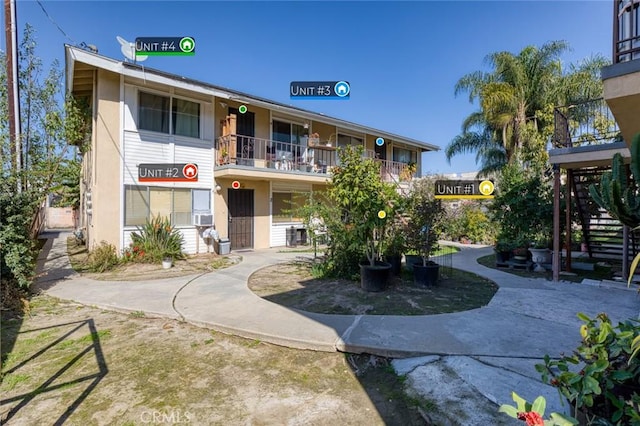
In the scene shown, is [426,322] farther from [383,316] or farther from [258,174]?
[258,174]

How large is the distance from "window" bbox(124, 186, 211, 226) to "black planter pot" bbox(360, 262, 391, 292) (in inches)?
292

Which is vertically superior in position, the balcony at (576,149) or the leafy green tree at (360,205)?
the balcony at (576,149)

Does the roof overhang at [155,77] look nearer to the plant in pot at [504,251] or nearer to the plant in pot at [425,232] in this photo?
the plant in pot at [425,232]

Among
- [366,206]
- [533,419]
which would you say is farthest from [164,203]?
[533,419]

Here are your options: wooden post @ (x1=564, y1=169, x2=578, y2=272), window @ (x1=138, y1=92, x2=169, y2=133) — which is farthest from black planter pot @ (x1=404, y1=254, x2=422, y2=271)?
window @ (x1=138, y1=92, x2=169, y2=133)

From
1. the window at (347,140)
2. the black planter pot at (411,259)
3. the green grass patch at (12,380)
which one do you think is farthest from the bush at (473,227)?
the green grass patch at (12,380)

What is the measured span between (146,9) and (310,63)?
4.70 meters

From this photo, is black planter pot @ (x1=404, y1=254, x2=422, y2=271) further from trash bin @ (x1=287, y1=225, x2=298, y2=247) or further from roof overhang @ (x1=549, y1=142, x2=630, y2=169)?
trash bin @ (x1=287, y1=225, x2=298, y2=247)

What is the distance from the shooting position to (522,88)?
17656 mm

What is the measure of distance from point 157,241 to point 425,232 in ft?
26.0

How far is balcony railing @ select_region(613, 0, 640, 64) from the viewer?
293 cm

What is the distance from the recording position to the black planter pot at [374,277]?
657 cm

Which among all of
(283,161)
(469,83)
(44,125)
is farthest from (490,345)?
(469,83)

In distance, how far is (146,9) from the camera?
8.45m
